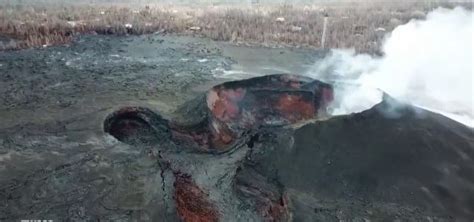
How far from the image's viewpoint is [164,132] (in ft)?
39.2

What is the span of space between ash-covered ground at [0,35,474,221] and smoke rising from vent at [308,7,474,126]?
2.26 m

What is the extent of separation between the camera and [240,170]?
32.1 feet

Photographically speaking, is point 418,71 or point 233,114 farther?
point 418,71

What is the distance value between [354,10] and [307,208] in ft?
115

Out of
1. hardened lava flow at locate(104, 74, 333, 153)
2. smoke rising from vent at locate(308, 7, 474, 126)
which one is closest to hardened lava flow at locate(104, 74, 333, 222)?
hardened lava flow at locate(104, 74, 333, 153)

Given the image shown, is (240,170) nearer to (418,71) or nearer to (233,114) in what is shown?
(233,114)

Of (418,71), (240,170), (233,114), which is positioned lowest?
(240,170)

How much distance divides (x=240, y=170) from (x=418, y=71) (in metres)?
11.8

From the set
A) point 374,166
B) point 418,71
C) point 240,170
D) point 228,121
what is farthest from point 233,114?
point 418,71

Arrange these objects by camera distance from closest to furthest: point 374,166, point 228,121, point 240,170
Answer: point 240,170 → point 374,166 → point 228,121

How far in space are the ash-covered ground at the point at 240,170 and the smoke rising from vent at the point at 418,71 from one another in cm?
226

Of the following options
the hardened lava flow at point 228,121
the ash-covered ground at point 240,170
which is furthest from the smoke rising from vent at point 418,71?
→ the ash-covered ground at point 240,170

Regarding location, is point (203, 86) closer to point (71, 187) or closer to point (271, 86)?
point (271, 86)

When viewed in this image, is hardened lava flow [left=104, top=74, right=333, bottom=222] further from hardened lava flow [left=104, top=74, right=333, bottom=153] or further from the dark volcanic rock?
the dark volcanic rock
